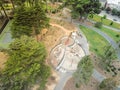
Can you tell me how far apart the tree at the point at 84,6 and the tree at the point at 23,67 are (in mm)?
26739

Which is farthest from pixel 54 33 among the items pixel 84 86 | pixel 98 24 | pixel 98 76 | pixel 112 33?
pixel 112 33

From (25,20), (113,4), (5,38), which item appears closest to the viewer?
(25,20)

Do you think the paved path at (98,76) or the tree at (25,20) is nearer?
the tree at (25,20)

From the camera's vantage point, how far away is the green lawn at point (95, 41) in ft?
165

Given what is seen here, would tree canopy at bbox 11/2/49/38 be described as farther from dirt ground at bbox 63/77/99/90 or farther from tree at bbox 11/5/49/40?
dirt ground at bbox 63/77/99/90

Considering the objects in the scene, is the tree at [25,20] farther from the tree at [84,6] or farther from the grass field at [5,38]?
the tree at [84,6]

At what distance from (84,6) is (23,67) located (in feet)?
109

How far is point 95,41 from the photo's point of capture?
53781 mm

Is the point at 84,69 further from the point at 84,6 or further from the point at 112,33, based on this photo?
the point at 112,33

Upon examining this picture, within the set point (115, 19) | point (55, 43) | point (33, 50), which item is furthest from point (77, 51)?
point (115, 19)

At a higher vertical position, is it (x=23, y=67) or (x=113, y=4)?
Answer: (x=23, y=67)

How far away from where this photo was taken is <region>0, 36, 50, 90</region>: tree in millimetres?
28067

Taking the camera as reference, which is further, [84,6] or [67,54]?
[84,6]

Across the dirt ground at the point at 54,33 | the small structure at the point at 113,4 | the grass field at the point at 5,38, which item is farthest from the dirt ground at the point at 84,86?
the small structure at the point at 113,4
